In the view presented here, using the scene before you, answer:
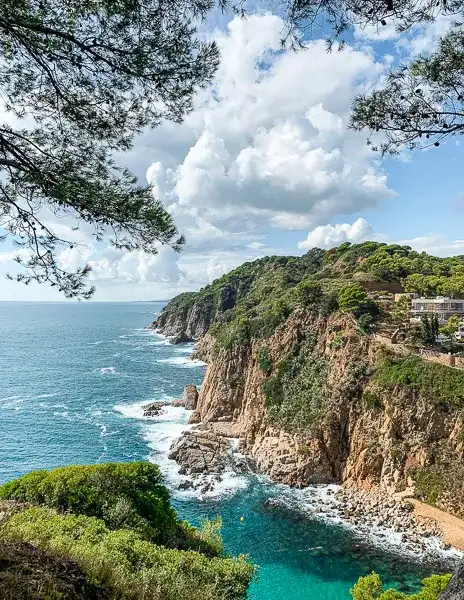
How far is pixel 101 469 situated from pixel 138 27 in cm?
1889

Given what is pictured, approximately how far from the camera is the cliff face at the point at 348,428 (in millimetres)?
28391

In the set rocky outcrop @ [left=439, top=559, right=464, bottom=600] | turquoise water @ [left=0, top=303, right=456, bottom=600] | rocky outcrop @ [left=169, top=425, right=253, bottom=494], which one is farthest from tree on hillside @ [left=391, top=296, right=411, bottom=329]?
rocky outcrop @ [left=439, top=559, right=464, bottom=600]

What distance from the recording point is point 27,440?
4106cm

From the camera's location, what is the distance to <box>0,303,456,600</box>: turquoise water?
22.3m

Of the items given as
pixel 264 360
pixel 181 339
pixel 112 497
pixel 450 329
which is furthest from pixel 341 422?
pixel 181 339

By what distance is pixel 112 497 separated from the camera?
19.1 m

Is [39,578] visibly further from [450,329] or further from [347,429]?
[450,329]

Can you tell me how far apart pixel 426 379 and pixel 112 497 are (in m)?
21.4

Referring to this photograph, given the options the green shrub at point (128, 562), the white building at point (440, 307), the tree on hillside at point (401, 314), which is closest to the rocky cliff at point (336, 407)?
the tree on hillside at point (401, 314)

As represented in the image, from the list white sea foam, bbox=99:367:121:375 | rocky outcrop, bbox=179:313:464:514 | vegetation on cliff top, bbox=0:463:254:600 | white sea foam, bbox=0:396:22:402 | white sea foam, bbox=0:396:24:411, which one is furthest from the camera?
white sea foam, bbox=99:367:121:375

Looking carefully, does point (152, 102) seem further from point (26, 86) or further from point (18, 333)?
point (18, 333)

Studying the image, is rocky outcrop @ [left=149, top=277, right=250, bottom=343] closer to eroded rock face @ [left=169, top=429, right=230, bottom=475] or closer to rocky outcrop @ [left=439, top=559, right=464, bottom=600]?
eroded rock face @ [left=169, top=429, right=230, bottom=475]

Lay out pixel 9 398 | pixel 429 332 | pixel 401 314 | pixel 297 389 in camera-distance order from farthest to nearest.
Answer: pixel 9 398
pixel 401 314
pixel 297 389
pixel 429 332

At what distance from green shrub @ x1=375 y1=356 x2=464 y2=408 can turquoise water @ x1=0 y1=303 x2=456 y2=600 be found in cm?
995
